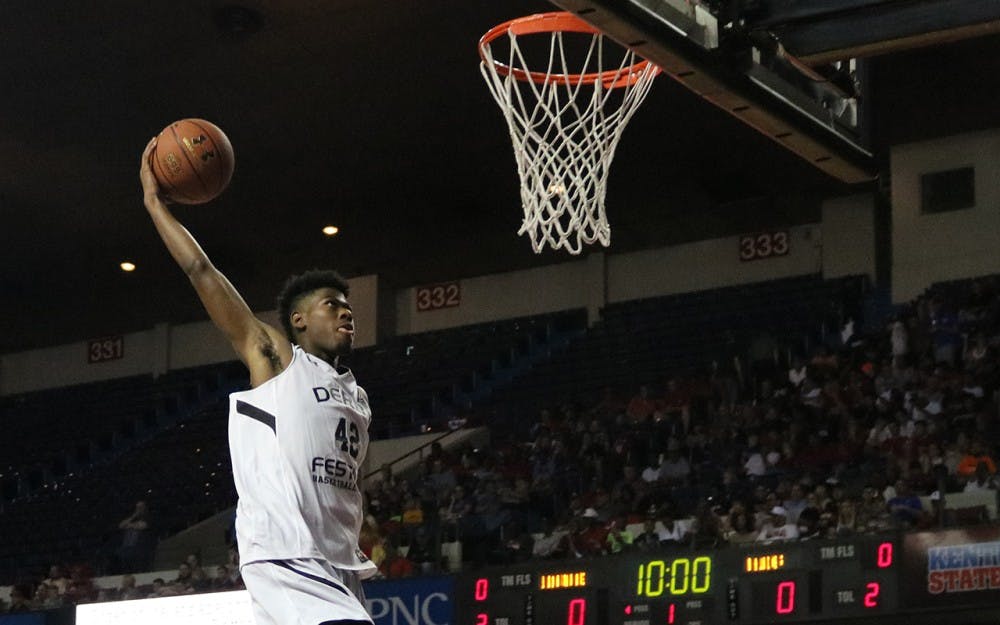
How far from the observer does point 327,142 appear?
59.6 ft

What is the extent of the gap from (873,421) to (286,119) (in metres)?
6.70

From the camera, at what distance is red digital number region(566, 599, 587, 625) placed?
13.1m

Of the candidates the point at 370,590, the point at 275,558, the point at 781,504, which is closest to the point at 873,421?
the point at 781,504

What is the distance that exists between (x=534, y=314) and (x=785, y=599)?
1117 centimetres

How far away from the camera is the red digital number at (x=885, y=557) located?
1202 cm

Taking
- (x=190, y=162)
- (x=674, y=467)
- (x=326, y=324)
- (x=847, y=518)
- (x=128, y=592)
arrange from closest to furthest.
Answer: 1. (x=326, y=324)
2. (x=190, y=162)
3. (x=847, y=518)
4. (x=674, y=467)
5. (x=128, y=592)

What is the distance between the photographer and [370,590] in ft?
47.9

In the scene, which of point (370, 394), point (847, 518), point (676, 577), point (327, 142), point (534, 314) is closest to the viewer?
point (676, 577)

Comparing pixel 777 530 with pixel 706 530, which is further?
pixel 706 530

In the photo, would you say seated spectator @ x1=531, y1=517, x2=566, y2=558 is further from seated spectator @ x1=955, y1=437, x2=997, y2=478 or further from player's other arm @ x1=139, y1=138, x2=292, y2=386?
player's other arm @ x1=139, y1=138, x2=292, y2=386

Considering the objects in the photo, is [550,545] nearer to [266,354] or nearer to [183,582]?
[183,582]

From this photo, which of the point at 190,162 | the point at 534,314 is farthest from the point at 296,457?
the point at 534,314

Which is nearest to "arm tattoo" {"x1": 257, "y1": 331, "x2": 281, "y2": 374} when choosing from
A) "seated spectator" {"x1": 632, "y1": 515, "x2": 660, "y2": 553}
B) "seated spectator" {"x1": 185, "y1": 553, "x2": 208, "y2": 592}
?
"seated spectator" {"x1": 632, "y1": 515, "x2": 660, "y2": 553}

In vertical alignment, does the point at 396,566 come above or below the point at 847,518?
below
